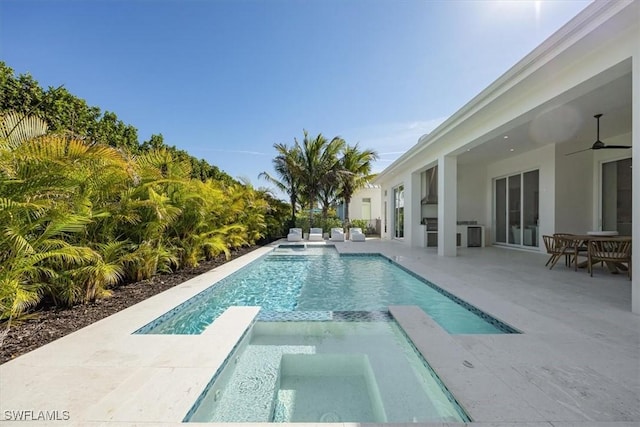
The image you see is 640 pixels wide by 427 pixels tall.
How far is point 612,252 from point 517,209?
224 inches

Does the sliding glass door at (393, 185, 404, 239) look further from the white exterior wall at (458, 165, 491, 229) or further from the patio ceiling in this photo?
the patio ceiling

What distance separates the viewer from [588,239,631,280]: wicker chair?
220 inches

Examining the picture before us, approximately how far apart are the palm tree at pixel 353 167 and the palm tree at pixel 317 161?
0.84 meters

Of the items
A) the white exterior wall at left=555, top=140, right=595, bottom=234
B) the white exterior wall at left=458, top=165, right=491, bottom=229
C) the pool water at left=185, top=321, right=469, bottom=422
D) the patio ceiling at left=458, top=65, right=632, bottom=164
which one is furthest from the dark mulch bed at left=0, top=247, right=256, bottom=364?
the white exterior wall at left=458, top=165, right=491, bottom=229

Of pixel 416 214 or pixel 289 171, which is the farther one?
pixel 289 171

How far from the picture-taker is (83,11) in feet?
21.5

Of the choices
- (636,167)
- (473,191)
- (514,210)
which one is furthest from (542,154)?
(636,167)

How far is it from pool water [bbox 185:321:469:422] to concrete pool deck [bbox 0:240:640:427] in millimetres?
154

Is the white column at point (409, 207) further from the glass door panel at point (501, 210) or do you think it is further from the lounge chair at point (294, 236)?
the lounge chair at point (294, 236)

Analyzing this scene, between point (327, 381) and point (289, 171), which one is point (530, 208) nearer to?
point (327, 381)

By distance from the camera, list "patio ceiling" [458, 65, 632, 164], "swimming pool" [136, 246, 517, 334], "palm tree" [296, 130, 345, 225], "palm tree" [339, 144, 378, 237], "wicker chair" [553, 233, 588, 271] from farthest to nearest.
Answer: "palm tree" [339, 144, 378, 237] < "palm tree" [296, 130, 345, 225] < "wicker chair" [553, 233, 588, 271] < "patio ceiling" [458, 65, 632, 164] < "swimming pool" [136, 246, 517, 334]

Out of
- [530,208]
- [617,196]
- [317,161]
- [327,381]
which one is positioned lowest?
[327,381]

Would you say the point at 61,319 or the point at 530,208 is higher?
the point at 530,208

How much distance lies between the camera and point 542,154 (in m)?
9.85
